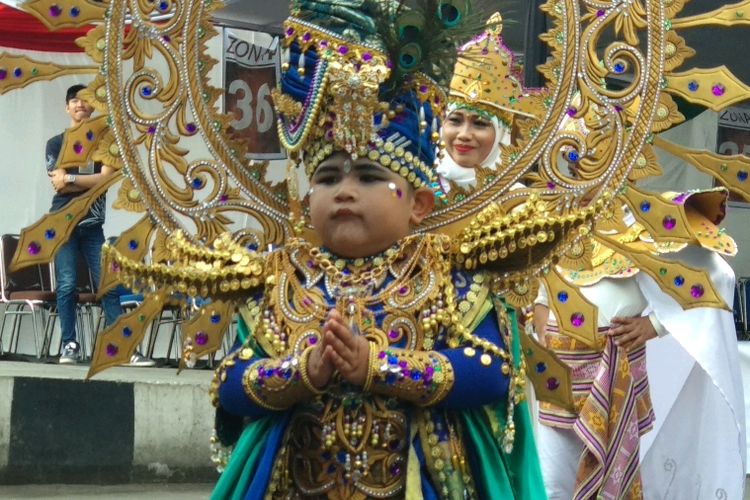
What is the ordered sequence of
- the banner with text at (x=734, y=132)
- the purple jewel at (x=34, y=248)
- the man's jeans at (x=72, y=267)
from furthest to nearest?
the banner with text at (x=734, y=132) → the man's jeans at (x=72, y=267) → the purple jewel at (x=34, y=248)

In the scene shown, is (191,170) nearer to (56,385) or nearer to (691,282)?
(691,282)

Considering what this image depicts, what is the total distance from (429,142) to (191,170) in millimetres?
664

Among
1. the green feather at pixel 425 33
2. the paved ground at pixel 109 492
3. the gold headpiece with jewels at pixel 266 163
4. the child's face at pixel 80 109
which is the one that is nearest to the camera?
the green feather at pixel 425 33

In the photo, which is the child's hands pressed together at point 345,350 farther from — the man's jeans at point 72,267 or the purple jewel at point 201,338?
the man's jeans at point 72,267

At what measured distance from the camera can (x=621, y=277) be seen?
5.86m

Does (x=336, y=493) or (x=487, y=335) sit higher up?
(x=487, y=335)

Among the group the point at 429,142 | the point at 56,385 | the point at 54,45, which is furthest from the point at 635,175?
the point at 54,45

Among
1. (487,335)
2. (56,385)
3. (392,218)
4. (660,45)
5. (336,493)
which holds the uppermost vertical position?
(660,45)

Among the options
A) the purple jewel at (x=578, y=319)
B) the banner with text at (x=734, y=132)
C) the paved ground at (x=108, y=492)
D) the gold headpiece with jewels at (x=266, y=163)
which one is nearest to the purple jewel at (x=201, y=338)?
the gold headpiece with jewels at (x=266, y=163)

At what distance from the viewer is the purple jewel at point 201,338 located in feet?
12.4

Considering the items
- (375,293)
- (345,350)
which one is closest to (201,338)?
(375,293)

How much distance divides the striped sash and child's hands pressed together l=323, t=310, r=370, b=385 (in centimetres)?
274

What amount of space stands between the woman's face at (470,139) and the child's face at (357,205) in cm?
193

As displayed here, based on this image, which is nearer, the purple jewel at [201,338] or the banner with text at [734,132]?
the purple jewel at [201,338]
